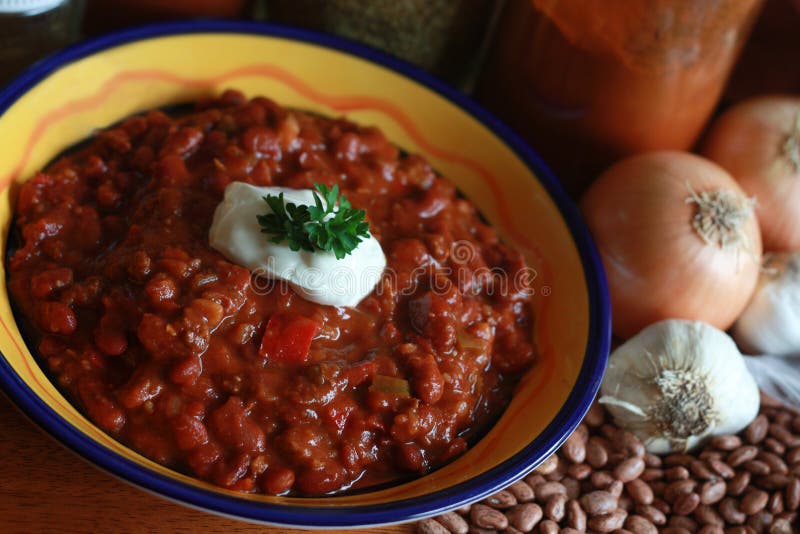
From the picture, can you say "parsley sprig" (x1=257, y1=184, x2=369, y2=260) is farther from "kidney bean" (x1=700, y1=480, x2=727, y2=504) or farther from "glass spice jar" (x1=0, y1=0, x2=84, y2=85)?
"kidney bean" (x1=700, y1=480, x2=727, y2=504)

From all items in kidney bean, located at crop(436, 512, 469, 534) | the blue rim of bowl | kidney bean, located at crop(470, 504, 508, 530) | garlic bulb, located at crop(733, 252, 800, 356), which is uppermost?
the blue rim of bowl

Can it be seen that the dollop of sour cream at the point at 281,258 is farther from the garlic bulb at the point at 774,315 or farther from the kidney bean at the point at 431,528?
the garlic bulb at the point at 774,315

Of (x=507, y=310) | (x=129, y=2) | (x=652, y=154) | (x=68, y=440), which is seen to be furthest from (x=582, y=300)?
(x=129, y=2)

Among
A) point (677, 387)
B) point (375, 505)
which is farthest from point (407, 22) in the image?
point (375, 505)

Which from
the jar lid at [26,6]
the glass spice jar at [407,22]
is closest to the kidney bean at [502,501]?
the glass spice jar at [407,22]

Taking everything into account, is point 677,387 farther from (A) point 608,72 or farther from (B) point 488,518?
(A) point 608,72

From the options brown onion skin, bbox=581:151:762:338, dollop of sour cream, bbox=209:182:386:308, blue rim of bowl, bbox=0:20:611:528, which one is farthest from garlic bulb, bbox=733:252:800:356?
dollop of sour cream, bbox=209:182:386:308
